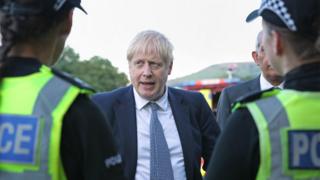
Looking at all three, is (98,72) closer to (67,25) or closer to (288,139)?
(67,25)

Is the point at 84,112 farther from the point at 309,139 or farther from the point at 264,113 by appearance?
the point at 309,139

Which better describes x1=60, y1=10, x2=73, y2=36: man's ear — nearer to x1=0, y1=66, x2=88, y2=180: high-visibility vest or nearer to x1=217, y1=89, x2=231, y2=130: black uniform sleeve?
x1=0, y1=66, x2=88, y2=180: high-visibility vest

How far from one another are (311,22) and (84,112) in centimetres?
89

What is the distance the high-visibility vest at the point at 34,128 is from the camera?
6.55ft

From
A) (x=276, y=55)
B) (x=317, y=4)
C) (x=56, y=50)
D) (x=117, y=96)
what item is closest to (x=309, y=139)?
(x=276, y=55)


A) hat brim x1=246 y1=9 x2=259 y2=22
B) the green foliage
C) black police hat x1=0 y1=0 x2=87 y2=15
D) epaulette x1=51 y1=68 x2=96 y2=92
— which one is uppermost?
the green foliage

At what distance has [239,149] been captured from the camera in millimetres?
2076

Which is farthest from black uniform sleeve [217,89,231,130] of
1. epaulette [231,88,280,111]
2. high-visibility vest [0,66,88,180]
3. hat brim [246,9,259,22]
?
high-visibility vest [0,66,88,180]

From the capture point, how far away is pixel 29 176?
6.59ft

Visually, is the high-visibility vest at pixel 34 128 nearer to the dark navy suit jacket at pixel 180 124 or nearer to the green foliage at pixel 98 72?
the dark navy suit jacket at pixel 180 124

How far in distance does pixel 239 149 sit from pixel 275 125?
16 cm

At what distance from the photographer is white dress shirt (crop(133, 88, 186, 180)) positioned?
3609 mm

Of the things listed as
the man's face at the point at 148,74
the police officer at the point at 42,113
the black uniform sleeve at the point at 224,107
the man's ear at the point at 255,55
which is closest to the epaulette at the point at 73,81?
the police officer at the point at 42,113

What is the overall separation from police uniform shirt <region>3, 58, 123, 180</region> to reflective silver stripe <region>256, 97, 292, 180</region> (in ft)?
1.87
